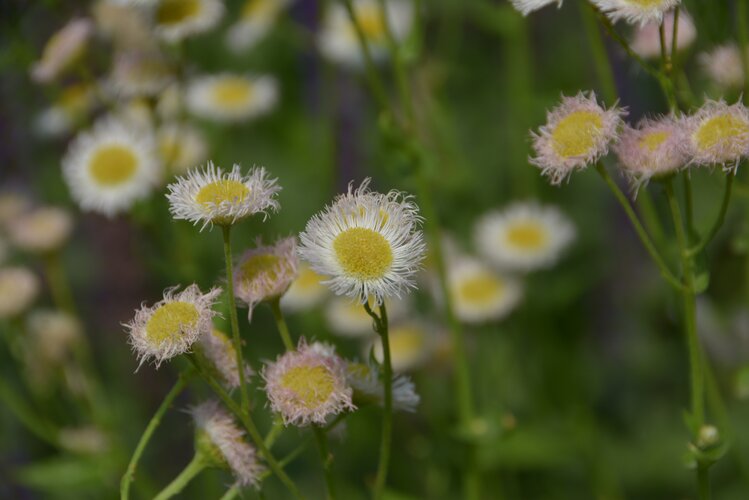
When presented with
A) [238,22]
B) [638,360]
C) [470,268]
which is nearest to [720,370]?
[638,360]

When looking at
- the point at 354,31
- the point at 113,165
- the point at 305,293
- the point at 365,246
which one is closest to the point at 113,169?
the point at 113,165

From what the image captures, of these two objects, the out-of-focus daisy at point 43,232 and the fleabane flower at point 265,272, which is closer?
the fleabane flower at point 265,272

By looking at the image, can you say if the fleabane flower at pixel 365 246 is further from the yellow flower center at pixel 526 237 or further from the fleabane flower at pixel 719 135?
the yellow flower center at pixel 526 237

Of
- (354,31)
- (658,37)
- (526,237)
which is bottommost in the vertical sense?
(658,37)

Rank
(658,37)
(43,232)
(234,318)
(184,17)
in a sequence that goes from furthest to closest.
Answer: (43,232) → (184,17) → (658,37) → (234,318)

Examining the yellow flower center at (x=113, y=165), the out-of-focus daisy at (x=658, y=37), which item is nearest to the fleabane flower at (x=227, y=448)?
the out-of-focus daisy at (x=658, y=37)

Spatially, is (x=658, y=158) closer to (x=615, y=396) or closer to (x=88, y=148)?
(x=88, y=148)

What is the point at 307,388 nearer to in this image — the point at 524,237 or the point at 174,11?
the point at 174,11
